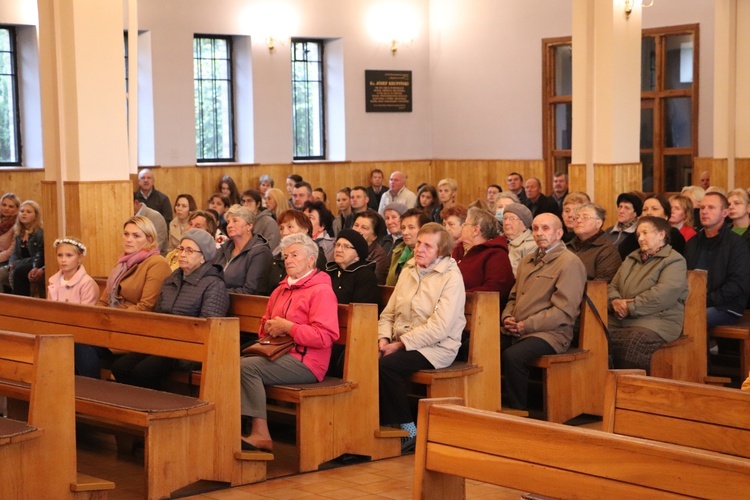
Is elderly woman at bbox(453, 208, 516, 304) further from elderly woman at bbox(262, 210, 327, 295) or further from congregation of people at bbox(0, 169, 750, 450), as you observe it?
elderly woman at bbox(262, 210, 327, 295)

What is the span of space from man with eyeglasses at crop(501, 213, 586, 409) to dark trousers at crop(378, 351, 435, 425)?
0.69 m

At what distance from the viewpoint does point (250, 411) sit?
5312 millimetres

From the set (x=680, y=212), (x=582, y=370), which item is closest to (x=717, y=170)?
(x=680, y=212)

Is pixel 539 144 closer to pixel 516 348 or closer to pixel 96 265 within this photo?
pixel 96 265

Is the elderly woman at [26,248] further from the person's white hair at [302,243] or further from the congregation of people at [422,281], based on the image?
the person's white hair at [302,243]

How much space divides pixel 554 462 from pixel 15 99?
1225 cm

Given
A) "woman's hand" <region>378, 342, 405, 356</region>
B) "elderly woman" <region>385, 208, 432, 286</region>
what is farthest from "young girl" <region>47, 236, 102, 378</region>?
"woman's hand" <region>378, 342, 405, 356</region>

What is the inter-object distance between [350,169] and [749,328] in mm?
9879

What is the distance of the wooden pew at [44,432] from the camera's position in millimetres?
4324

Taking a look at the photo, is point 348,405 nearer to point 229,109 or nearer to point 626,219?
point 626,219

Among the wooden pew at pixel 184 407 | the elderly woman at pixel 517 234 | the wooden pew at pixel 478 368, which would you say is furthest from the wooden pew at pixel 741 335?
the wooden pew at pixel 184 407

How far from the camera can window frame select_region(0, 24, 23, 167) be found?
1362 centimetres

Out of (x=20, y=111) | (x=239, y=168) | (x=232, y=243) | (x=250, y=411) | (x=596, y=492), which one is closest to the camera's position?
(x=596, y=492)

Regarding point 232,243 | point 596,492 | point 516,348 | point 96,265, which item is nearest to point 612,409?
point 596,492
